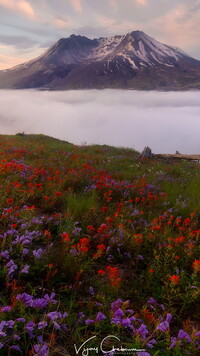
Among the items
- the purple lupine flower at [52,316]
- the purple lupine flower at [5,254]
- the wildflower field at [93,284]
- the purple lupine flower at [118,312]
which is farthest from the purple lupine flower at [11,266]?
the purple lupine flower at [118,312]

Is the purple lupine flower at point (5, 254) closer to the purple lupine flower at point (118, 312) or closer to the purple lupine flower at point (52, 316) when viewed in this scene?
the purple lupine flower at point (52, 316)

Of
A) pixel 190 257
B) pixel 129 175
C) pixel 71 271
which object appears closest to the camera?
pixel 71 271

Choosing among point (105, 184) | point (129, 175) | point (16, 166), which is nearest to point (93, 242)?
point (105, 184)

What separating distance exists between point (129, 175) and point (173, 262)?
5262 mm

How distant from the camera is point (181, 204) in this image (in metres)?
5.61

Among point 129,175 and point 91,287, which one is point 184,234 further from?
point 129,175

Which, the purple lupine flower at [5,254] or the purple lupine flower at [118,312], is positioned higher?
the purple lupine flower at [5,254]

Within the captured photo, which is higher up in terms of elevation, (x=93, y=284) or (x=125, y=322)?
(x=125, y=322)

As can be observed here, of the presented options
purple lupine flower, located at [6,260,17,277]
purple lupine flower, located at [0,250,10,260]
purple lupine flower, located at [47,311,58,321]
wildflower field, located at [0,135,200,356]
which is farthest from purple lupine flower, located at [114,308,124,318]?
purple lupine flower, located at [0,250,10,260]

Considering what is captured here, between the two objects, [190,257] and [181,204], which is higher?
[181,204]

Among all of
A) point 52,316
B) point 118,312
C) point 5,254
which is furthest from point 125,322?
point 5,254

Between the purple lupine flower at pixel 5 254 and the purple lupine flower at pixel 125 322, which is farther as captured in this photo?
the purple lupine flower at pixel 5 254

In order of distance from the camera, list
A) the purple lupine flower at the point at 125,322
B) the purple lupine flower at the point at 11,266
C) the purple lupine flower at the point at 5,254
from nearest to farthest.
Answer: the purple lupine flower at the point at 125,322 → the purple lupine flower at the point at 11,266 → the purple lupine flower at the point at 5,254

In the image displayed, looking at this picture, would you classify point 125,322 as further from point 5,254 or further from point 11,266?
point 5,254
